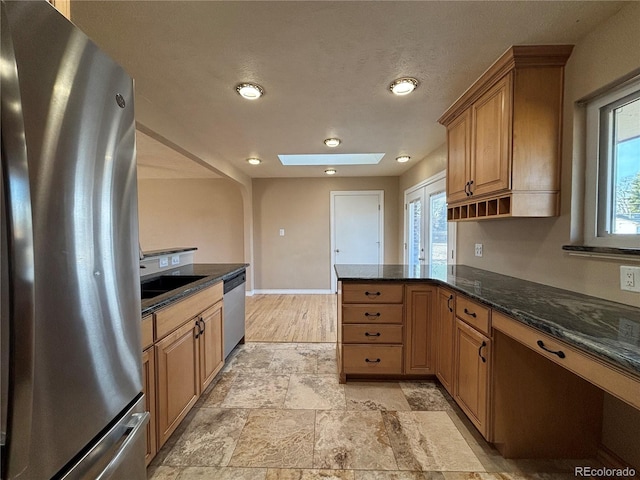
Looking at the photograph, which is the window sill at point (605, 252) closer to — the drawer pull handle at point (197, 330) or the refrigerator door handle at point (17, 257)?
the refrigerator door handle at point (17, 257)

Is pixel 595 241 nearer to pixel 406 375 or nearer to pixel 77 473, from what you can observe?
pixel 406 375

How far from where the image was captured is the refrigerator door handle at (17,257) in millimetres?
531

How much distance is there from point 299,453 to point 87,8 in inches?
94.5

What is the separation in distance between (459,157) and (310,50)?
4.62ft

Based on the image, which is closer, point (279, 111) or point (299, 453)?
point (299, 453)

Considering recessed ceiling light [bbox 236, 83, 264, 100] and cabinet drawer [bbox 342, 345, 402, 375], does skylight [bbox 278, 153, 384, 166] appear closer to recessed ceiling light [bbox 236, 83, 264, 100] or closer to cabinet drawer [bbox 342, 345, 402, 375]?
recessed ceiling light [bbox 236, 83, 264, 100]

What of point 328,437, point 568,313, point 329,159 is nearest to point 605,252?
point 568,313

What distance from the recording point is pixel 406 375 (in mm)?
2266

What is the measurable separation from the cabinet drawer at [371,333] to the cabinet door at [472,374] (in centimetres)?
47

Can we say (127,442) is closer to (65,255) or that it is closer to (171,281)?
(65,255)

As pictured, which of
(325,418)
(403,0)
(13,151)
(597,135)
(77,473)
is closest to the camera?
(13,151)

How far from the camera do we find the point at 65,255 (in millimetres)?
670

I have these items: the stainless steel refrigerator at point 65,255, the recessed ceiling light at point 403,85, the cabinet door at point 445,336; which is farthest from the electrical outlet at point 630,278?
the stainless steel refrigerator at point 65,255

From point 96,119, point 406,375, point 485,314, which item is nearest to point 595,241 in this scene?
point 485,314
